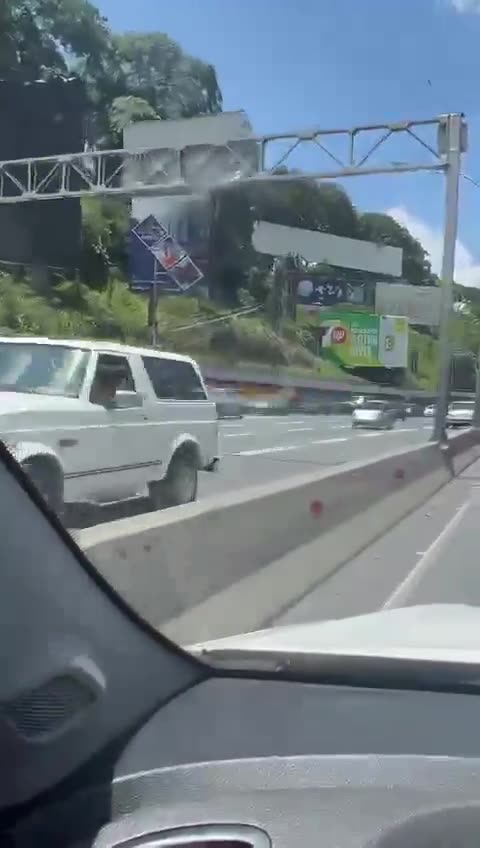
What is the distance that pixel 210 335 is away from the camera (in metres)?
7.06

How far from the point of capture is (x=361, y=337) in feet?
44.8

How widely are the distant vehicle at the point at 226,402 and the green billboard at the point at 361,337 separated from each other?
115 cm

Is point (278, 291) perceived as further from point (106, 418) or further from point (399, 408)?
point (399, 408)

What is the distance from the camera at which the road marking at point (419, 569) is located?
8562mm

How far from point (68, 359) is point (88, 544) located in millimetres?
1384

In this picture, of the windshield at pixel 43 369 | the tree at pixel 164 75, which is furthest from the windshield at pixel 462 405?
the tree at pixel 164 75

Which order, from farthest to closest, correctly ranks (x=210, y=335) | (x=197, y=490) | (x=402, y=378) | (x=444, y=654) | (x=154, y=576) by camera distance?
(x=402, y=378) → (x=197, y=490) → (x=210, y=335) → (x=154, y=576) → (x=444, y=654)

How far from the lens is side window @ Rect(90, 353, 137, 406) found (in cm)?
644

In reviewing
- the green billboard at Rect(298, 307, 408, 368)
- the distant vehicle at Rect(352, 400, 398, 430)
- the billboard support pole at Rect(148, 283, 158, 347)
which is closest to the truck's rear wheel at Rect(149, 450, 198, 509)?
the green billboard at Rect(298, 307, 408, 368)

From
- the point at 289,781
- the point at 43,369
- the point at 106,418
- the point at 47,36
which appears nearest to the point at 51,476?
the point at 43,369

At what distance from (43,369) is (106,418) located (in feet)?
3.96

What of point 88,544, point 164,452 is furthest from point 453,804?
point 164,452

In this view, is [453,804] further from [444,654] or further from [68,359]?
[68,359]

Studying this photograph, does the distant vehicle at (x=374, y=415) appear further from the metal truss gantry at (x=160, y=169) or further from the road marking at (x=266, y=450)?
the metal truss gantry at (x=160, y=169)
